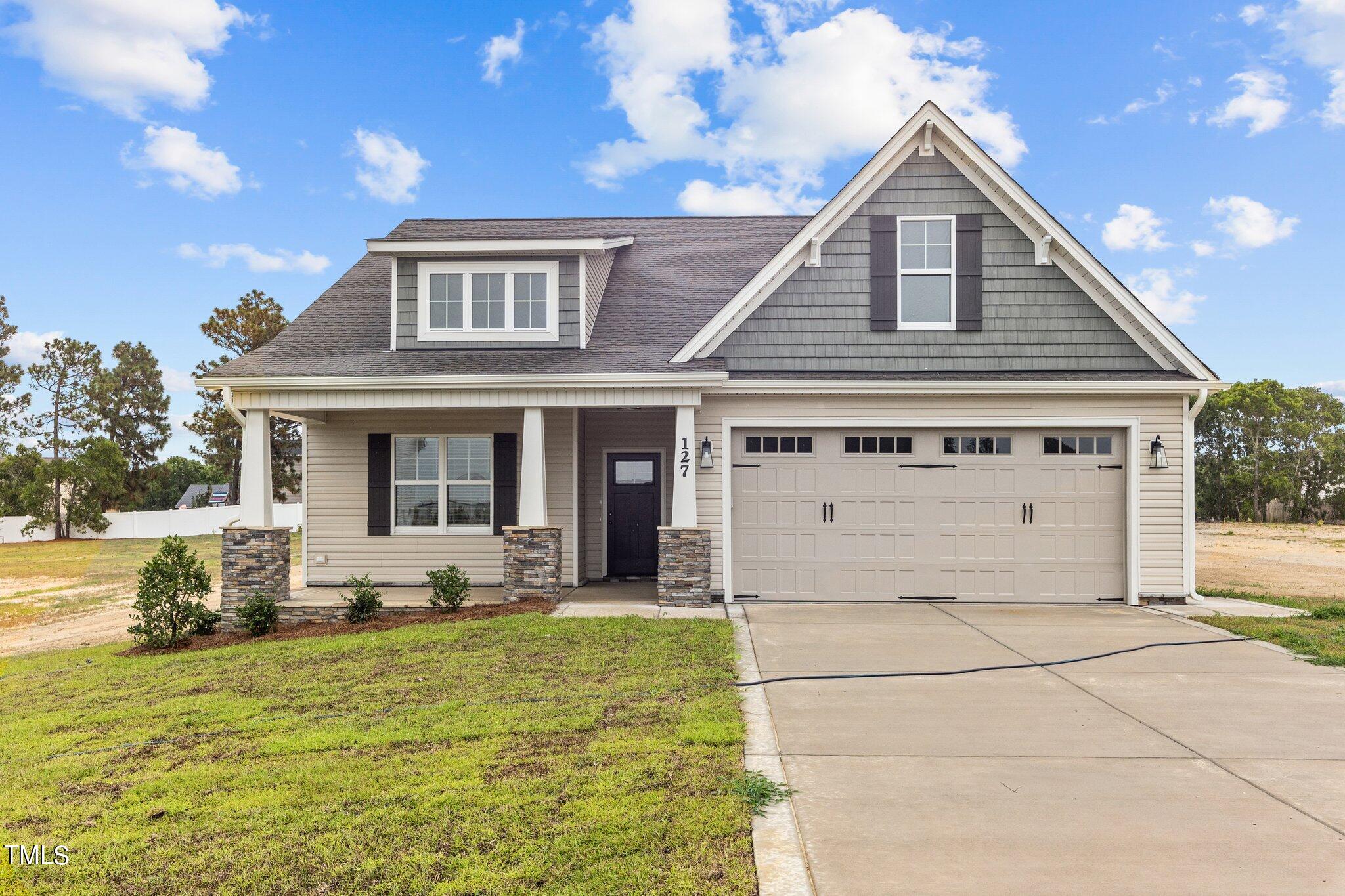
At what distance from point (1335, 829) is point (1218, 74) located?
17.5m

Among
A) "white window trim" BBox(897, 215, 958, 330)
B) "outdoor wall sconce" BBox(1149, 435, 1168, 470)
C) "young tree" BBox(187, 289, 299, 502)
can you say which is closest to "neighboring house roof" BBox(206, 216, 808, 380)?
"white window trim" BBox(897, 215, 958, 330)

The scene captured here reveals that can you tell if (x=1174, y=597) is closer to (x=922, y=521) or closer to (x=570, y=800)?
(x=922, y=521)

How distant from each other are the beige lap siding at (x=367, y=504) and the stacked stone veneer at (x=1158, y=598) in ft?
28.1

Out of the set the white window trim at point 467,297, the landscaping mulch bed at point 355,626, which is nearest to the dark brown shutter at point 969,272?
the white window trim at point 467,297

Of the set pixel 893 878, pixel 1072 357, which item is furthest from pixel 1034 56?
pixel 893 878

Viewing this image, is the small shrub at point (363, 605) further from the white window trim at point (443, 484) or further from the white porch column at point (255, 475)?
the white window trim at point (443, 484)

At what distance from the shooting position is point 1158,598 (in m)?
11.5

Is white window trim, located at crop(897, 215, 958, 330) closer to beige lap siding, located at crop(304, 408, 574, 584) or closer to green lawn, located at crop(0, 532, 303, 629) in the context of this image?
beige lap siding, located at crop(304, 408, 574, 584)

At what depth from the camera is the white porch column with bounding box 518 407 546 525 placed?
11.3 metres

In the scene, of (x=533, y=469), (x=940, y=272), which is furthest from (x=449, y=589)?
(x=940, y=272)

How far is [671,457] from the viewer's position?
13.5 m

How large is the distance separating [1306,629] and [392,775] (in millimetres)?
10493

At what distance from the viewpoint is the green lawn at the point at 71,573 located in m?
15.4

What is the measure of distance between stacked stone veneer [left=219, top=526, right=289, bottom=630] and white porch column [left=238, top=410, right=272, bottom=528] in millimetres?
162
